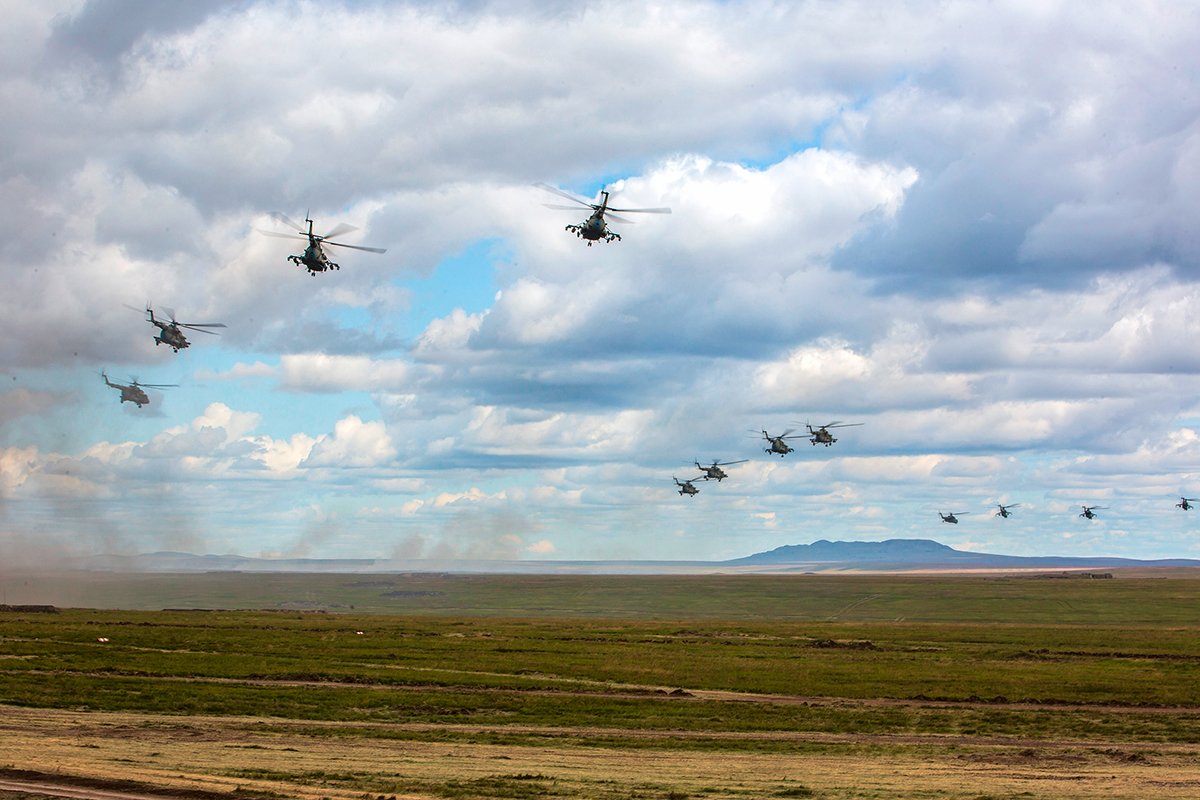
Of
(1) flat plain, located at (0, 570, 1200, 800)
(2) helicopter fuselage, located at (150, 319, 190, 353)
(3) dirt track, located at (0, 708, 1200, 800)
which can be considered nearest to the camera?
(3) dirt track, located at (0, 708, 1200, 800)

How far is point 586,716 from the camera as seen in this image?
52.9 m

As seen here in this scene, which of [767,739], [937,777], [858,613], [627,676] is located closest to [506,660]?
[627,676]

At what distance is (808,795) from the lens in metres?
32.1

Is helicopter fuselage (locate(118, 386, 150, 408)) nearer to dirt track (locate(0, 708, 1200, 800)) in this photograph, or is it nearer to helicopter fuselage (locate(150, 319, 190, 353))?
helicopter fuselage (locate(150, 319, 190, 353))

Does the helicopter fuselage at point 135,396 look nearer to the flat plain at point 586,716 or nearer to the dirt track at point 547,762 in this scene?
the flat plain at point 586,716

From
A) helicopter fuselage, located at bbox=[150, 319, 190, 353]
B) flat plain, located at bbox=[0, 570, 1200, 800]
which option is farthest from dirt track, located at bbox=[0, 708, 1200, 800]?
helicopter fuselage, located at bbox=[150, 319, 190, 353]

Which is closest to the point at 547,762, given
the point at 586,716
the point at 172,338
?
the point at 586,716

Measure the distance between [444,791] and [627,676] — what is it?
1564 inches

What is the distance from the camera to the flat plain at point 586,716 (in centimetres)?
3391

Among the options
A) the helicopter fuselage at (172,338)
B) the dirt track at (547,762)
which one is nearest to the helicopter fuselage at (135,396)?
the helicopter fuselage at (172,338)

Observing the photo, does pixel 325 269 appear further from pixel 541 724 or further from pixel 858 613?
pixel 858 613

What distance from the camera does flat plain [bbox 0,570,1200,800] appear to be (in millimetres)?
33906

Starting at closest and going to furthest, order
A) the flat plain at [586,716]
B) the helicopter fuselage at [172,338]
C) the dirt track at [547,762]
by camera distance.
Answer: the dirt track at [547,762], the flat plain at [586,716], the helicopter fuselage at [172,338]

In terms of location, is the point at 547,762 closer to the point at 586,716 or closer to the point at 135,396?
the point at 586,716
